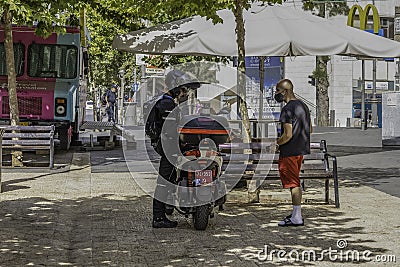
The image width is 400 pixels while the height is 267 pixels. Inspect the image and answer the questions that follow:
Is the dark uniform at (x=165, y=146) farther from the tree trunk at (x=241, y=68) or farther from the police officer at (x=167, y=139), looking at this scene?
the tree trunk at (x=241, y=68)

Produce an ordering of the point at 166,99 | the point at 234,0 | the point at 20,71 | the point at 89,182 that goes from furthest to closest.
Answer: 1. the point at 20,71
2. the point at 89,182
3. the point at 234,0
4. the point at 166,99

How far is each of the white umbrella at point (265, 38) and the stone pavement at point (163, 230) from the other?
7.55 ft

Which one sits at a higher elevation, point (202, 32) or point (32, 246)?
point (202, 32)

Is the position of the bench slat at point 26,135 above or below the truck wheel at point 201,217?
above

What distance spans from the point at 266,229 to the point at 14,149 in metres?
8.16

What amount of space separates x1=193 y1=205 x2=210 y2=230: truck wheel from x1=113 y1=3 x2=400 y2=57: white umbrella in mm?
3650

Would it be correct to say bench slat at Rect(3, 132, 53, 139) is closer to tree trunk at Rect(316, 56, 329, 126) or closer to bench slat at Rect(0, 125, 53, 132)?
bench slat at Rect(0, 125, 53, 132)

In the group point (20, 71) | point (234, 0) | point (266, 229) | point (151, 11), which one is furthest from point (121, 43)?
point (20, 71)

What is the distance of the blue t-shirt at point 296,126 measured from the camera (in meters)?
9.75

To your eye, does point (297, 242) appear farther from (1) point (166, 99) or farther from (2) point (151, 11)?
(2) point (151, 11)

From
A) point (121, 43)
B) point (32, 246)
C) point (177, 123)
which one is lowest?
point (32, 246)

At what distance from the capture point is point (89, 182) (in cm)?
1416

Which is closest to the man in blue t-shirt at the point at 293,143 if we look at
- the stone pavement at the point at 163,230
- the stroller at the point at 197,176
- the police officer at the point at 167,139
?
the stone pavement at the point at 163,230

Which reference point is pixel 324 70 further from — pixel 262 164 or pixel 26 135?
pixel 262 164
